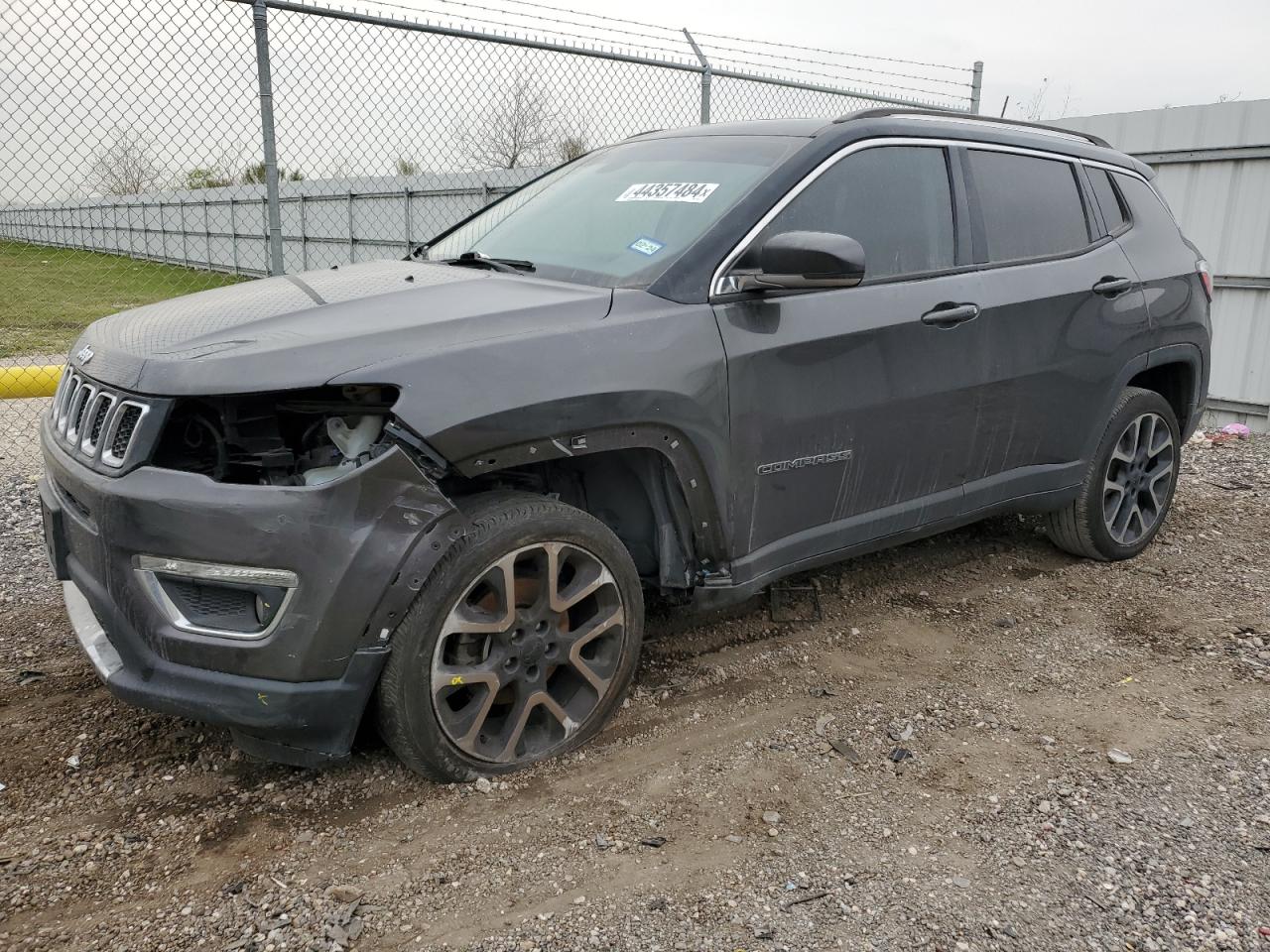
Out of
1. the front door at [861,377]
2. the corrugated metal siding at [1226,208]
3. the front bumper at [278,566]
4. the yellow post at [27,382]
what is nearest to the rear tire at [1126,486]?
the front door at [861,377]

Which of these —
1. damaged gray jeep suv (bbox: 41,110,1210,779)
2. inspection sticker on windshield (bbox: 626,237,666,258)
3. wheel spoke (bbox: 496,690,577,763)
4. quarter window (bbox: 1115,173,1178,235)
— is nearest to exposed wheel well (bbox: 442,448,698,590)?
damaged gray jeep suv (bbox: 41,110,1210,779)

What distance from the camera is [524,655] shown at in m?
2.73

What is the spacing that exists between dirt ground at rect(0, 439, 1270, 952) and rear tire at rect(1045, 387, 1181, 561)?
2.40ft

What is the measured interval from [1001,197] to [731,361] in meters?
1.67

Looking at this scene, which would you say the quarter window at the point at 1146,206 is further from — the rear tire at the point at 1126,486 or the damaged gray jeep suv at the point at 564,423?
the rear tire at the point at 1126,486

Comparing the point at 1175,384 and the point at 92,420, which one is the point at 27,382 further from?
the point at 1175,384

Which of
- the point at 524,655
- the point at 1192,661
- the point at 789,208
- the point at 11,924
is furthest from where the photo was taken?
the point at 1192,661

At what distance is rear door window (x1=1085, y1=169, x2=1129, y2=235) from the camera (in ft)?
14.3

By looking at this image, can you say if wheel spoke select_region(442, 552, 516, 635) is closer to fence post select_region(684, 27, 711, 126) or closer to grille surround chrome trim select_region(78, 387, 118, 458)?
grille surround chrome trim select_region(78, 387, 118, 458)

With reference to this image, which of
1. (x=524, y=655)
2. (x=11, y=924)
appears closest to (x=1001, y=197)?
(x=524, y=655)

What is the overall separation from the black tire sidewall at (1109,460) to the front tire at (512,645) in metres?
2.54

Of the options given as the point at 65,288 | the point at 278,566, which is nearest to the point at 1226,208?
the point at 278,566

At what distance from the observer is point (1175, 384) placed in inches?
189

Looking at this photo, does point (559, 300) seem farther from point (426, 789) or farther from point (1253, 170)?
point (1253, 170)
